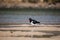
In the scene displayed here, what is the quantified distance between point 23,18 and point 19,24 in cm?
28

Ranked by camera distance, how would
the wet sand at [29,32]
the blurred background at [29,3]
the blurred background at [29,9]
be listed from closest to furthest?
the wet sand at [29,32] → the blurred background at [29,9] → the blurred background at [29,3]

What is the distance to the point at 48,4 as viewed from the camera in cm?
325

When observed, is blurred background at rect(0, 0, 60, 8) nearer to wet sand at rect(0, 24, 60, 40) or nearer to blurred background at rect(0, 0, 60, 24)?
blurred background at rect(0, 0, 60, 24)

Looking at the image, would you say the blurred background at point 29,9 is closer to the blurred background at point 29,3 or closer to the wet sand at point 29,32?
the blurred background at point 29,3

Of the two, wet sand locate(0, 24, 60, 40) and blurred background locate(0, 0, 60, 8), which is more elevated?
blurred background locate(0, 0, 60, 8)

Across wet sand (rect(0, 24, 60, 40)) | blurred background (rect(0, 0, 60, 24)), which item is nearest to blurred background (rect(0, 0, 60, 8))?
blurred background (rect(0, 0, 60, 24))

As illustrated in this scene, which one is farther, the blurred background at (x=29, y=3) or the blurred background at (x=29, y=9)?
the blurred background at (x=29, y=3)

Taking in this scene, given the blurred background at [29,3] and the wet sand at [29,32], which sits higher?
the blurred background at [29,3]

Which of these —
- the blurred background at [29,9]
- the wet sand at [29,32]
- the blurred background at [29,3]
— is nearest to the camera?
the wet sand at [29,32]

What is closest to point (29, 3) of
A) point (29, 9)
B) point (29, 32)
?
point (29, 9)

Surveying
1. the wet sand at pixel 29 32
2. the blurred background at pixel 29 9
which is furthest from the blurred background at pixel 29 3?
the wet sand at pixel 29 32

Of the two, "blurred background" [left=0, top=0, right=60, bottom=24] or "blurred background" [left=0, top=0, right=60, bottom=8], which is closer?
"blurred background" [left=0, top=0, right=60, bottom=24]

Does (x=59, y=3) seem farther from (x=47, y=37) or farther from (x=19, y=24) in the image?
(x=47, y=37)

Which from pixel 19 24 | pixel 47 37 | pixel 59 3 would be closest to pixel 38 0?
pixel 59 3
